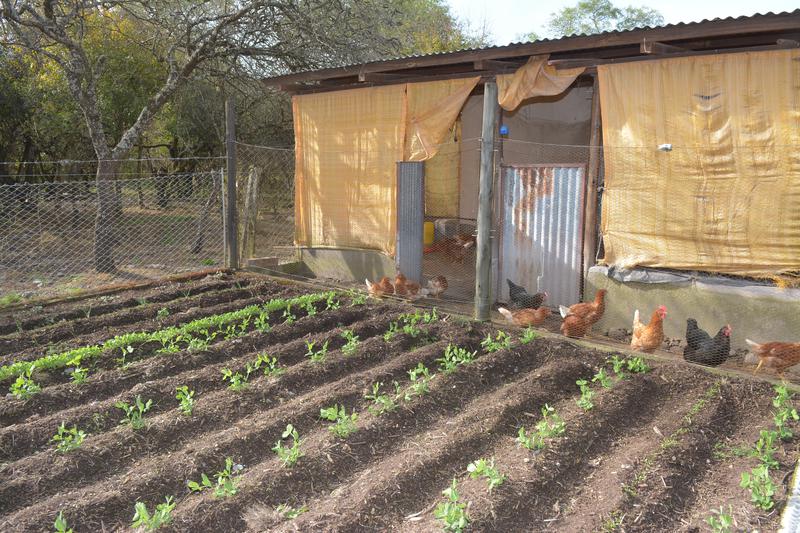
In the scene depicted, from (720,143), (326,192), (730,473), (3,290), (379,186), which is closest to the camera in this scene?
(730,473)

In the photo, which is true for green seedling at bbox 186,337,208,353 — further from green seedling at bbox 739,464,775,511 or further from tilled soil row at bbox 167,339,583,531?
green seedling at bbox 739,464,775,511

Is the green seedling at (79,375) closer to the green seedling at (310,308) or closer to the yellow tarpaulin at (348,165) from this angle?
the green seedling at (310,308)

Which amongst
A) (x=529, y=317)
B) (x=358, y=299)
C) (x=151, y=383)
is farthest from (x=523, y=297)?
(x=151, y=383)

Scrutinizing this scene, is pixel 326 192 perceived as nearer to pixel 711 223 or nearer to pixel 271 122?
pixel 711 223

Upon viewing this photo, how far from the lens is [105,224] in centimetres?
891

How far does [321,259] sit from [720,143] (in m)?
5.57

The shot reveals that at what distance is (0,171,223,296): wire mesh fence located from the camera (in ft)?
28.5

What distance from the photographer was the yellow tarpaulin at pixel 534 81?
20.9 ft

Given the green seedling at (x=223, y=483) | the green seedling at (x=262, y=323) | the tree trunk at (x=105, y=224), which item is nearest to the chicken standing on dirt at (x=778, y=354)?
the green seedling at (x=223, y=483)

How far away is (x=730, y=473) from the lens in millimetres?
3418

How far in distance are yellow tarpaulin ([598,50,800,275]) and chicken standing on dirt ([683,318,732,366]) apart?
80 centimetres

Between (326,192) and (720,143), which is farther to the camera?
(326,192)

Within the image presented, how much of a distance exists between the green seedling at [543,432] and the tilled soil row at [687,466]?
51cm

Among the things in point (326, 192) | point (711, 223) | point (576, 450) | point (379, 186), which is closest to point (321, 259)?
point (326, 192)
